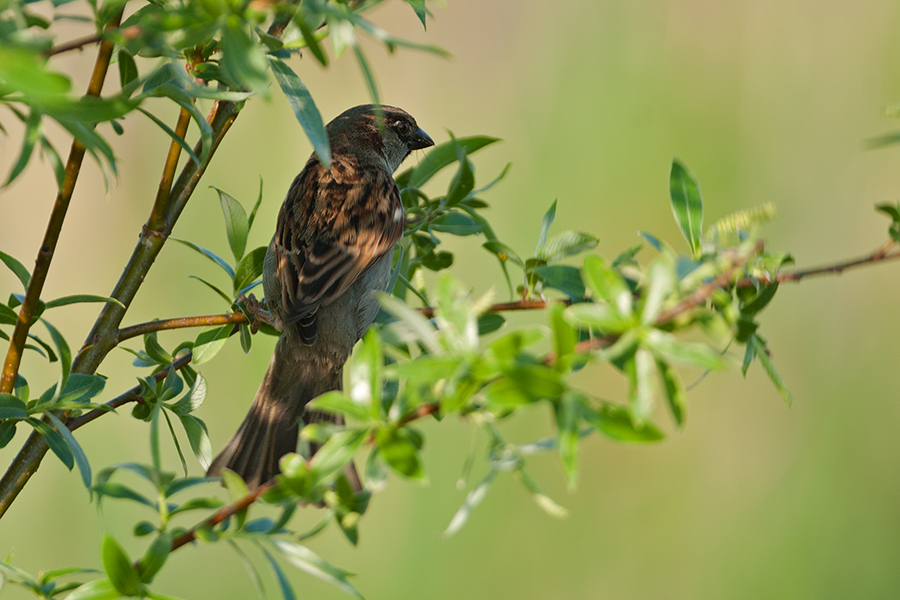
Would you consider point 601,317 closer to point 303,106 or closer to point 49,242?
point 303,106

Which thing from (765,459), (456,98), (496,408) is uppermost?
(456,98)

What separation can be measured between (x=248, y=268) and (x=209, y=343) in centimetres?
12

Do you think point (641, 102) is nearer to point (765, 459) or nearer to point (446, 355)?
point (765, 459)

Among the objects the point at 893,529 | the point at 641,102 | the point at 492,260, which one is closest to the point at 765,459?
the point at 893,529

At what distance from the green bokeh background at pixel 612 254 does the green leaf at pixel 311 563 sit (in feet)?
5.13

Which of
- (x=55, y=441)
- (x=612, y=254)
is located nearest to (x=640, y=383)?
(x=55, y=441)

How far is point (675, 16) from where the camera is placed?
9.38 ft

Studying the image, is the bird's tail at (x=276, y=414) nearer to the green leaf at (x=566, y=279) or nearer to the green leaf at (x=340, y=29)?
the green leaf at (x=566, y=279)

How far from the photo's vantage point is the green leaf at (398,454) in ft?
1.47

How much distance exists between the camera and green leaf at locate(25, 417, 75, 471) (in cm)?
72

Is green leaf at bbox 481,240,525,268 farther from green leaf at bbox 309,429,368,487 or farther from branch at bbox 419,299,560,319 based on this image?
green leaf at bbox 309,429,368,487

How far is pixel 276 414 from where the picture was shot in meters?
1.31

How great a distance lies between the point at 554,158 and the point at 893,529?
4.93 feet

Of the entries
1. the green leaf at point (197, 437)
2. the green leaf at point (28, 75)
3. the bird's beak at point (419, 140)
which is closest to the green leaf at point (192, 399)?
the green leaf at point (197, 437)
